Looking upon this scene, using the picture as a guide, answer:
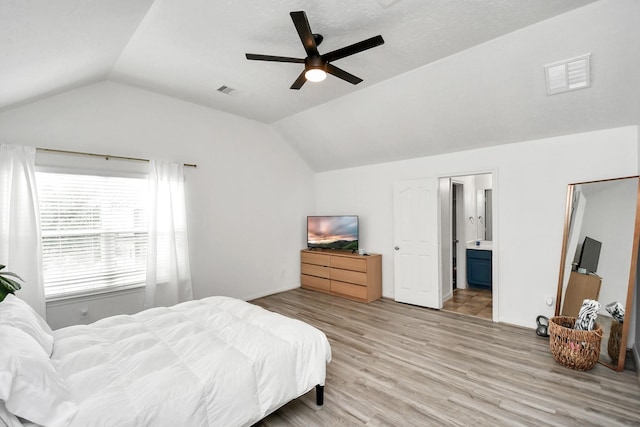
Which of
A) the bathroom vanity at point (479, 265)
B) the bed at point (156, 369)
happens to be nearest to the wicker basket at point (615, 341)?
the bathroom vanity at point (479, 265)

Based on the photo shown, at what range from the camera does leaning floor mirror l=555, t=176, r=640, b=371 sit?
2645 mm

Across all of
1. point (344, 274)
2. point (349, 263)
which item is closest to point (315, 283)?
point (344, 274)

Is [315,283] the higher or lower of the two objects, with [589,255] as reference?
lower

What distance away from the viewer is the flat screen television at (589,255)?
115 inches

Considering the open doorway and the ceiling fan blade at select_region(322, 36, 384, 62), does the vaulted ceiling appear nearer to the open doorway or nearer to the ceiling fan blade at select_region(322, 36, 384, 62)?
the ceiling fan blade at select_region(322, 36, 384, 62)

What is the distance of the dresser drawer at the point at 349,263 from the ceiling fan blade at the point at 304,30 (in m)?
3.23

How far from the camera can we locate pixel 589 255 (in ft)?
9.83

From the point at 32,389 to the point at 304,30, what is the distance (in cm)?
238

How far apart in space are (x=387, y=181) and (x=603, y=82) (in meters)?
2.75

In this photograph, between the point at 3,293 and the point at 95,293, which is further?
the point at 95,293

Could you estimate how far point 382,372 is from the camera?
261 cm

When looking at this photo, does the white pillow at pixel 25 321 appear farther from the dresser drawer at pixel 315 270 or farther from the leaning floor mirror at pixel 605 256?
the leaning floor mirror at pixel 605 256

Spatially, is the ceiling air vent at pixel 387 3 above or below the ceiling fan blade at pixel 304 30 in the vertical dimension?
above

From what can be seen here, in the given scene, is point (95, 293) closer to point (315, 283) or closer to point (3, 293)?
point (3, 293)
